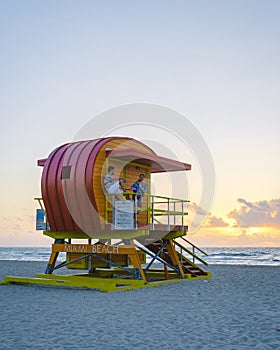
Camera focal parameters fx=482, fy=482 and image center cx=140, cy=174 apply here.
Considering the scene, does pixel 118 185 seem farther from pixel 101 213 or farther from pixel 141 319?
pixel 141 319

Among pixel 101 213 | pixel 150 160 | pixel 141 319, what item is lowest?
pixel 141 319

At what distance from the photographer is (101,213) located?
51.8 ft

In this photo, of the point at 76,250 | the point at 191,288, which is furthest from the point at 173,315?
the point at 76,250

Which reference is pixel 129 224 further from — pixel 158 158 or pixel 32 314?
pixel 32 314

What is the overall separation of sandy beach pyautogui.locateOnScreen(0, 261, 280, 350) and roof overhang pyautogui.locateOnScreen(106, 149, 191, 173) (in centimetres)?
449

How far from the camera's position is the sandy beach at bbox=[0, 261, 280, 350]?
25.0 feet

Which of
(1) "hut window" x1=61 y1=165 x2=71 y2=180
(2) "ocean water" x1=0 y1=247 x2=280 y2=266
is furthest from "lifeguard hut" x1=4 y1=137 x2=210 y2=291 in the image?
(2) "ocean water" x1=0 y1=247 x2=280 y2=266

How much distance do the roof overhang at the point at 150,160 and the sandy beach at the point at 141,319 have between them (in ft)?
14.7

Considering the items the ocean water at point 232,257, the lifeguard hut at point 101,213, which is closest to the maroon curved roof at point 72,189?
the lifeguard hut at point 101,213

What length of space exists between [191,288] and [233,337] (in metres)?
7.34

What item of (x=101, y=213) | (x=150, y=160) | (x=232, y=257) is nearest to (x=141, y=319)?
(x=101, y=213)

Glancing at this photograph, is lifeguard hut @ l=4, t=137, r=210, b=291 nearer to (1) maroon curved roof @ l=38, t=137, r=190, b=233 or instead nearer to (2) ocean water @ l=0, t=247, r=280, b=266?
(1) maroon curved roof @ l=38, t=137, r=190, b=233

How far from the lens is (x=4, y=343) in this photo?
755 centimetres

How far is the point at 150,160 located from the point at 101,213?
2.86m
